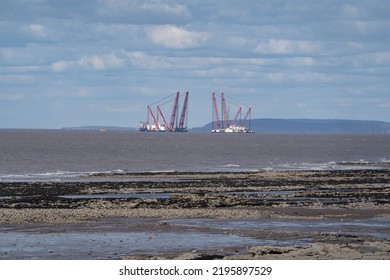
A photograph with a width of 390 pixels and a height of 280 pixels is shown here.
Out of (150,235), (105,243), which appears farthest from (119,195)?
(105,243)

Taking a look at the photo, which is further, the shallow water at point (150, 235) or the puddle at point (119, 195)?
the puddle at point (119, 195)

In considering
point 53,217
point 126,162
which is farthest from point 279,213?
point 126,162

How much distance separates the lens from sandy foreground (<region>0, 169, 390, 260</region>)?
65.9ft

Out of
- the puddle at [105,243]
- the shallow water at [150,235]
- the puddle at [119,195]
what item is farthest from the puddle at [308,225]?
→ the puddle at [119,195]

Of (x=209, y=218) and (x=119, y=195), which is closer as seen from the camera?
(x=209, y=218)

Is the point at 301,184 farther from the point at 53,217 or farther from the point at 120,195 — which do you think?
the point at 53,217

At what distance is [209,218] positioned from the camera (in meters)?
27.7

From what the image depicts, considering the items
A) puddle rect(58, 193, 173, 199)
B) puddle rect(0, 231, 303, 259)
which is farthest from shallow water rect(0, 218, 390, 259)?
puddle rect(58, 193, 173, 199)

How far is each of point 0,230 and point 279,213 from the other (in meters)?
10.1

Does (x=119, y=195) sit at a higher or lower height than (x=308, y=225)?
lower

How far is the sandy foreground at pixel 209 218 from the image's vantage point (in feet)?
65.9

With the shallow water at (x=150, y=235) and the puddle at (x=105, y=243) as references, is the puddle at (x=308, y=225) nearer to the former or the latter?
the shallow water at (x=150, y=235)

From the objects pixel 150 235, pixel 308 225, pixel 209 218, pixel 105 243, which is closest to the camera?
pixel 105 243

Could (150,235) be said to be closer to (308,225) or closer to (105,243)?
(105,243)
